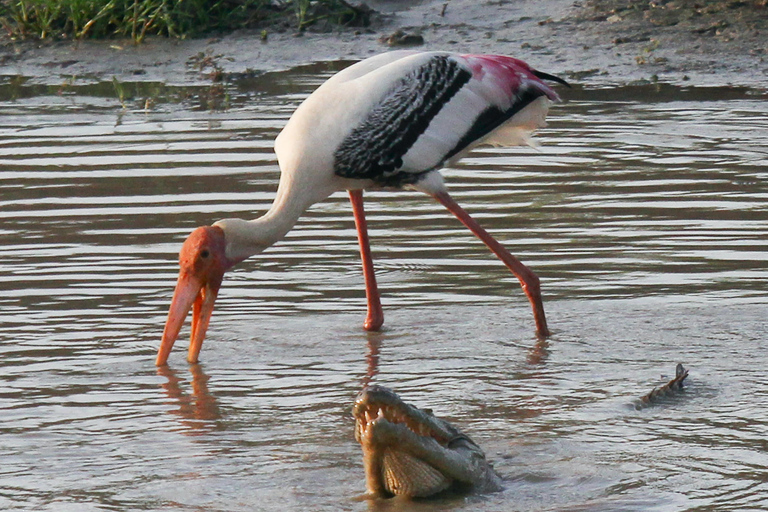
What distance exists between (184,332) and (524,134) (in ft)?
5.79

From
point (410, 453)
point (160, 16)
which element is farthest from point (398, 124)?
point (160, 16)

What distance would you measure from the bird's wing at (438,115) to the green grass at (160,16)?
6.02 m

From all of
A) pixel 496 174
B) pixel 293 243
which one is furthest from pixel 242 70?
pixel 293 243

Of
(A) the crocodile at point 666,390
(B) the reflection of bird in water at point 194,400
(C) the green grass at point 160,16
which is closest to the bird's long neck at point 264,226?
(B) the reflection of bird in water at point 194,400

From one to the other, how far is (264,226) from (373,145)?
54 centimetres

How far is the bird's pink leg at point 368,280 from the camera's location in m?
5.93

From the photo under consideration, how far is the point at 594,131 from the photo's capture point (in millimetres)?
9352

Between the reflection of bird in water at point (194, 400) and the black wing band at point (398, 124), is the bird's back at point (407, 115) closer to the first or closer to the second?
the black wing band at point (398, 124)

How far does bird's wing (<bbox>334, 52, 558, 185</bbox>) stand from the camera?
589cm

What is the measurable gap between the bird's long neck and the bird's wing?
0.20 metres

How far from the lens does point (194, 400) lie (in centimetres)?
504

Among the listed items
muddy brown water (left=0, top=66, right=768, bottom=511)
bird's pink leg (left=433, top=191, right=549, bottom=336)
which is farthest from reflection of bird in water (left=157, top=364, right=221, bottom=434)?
bird's pink leg (left=433, top=191, right=549, bottom=336)

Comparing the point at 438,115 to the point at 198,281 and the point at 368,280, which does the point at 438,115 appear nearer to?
the point at 368,280

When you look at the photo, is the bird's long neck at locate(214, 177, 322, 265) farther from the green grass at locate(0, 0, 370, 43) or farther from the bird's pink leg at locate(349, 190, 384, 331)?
the green grass at locate(0, 0, 370, 43)
